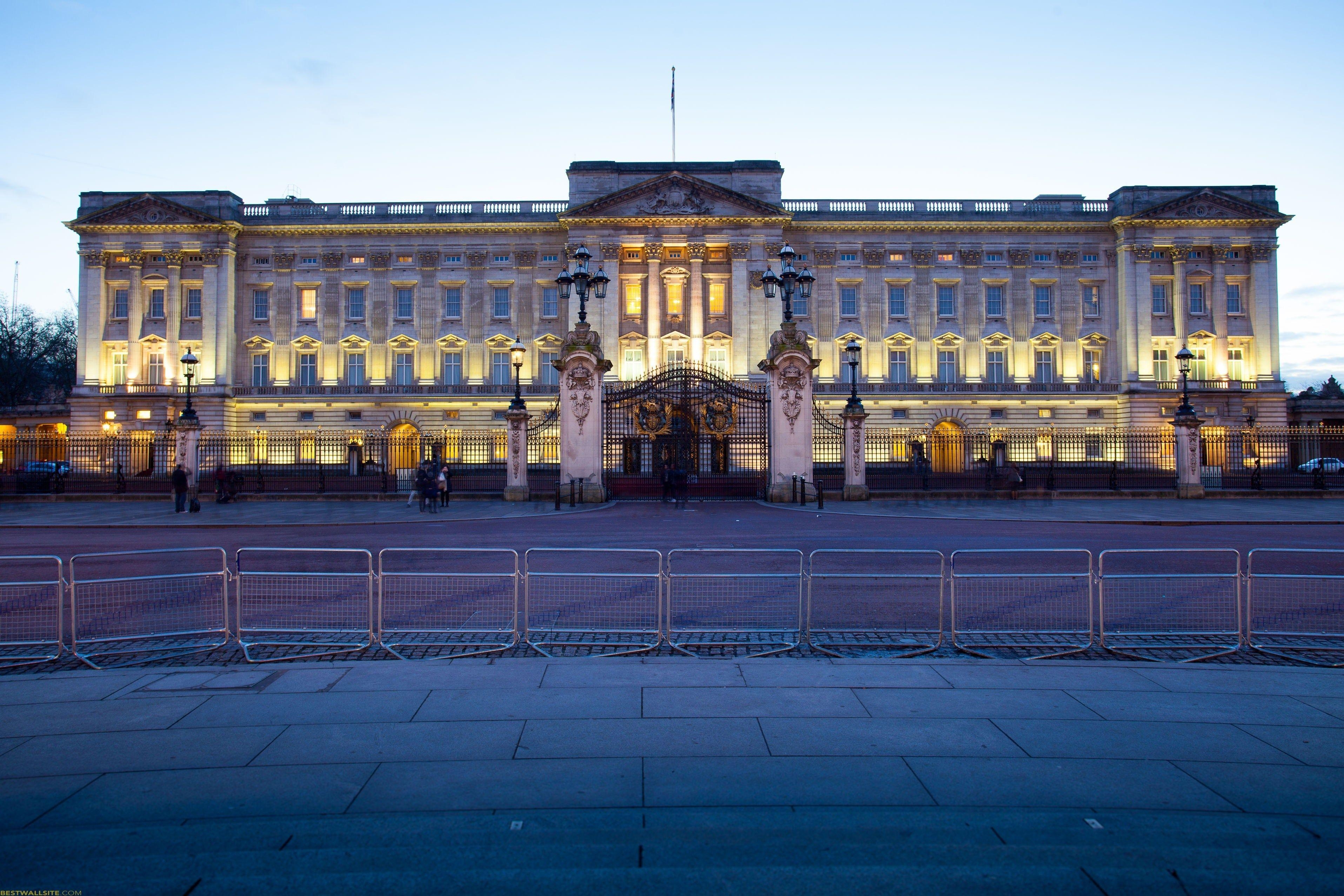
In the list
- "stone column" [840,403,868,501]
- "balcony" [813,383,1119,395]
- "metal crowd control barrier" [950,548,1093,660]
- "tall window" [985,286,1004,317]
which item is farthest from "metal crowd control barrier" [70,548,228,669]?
"tall window" [985,286,1004,317]

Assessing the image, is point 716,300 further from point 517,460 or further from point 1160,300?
point 1160,300

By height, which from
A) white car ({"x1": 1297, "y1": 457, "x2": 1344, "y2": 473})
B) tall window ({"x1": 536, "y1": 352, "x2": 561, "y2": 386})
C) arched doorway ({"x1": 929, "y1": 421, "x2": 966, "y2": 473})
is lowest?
white car ({"x1": 1297, "y1": 457, "x2": 1344, "y2": 473})

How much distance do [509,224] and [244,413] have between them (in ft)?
79.0

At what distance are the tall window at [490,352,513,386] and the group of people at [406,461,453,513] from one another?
30493mm

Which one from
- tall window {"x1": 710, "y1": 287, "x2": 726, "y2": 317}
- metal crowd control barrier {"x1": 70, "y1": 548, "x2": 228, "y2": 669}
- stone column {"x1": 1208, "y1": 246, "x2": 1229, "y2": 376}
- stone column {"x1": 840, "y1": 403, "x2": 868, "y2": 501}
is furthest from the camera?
stone column {"x1": 1208, "y1": 246, "x2": 1229, "y2": 376}

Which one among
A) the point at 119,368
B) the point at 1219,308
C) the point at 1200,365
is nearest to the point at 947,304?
the point at 1200,365

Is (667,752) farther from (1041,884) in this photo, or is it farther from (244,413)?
(244,413)

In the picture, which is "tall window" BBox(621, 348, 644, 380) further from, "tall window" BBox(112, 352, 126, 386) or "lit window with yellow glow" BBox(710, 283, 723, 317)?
"tall window" BBox(112, 352, 126, 386)

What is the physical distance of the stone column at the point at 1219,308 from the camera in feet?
184

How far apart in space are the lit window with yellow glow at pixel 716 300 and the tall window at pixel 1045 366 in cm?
2412

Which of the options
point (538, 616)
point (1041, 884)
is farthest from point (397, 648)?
point (1041, 884)

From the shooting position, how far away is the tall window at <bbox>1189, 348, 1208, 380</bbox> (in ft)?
184

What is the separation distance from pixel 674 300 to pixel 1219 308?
39821 mm

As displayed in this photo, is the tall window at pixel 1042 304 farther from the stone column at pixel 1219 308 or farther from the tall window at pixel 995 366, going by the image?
the stone column at pixel 1219 308
